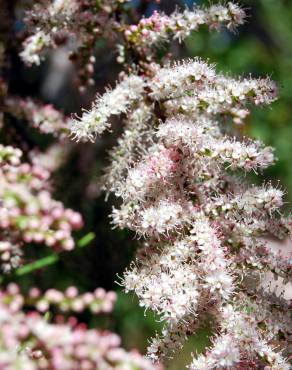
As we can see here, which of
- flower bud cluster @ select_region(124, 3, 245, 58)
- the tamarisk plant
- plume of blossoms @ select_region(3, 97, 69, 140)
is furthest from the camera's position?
plume of blossoms @ select_region(3, 97, 69, 140)

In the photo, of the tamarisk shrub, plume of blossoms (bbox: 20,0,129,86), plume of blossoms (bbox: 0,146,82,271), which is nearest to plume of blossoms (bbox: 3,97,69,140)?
plume of blossoms (bbox: 20,0,129,86)

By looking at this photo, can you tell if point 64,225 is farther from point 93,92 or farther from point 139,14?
point 93,92

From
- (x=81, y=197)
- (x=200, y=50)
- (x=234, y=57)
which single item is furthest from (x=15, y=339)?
(x=234, y=57)

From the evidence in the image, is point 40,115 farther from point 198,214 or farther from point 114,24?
point 198,214

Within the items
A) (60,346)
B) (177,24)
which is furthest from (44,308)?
Answer: (177,24)

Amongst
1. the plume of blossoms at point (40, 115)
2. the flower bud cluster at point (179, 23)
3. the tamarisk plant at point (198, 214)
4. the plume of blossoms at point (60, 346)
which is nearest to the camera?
the plume of blossoms at point (60, 346)

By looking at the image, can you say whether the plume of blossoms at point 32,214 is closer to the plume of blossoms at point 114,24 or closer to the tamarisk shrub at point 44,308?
the tamarisk shrub at point 44,308

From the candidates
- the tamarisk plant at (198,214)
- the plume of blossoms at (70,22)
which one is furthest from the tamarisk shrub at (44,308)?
the plume of blossoms at (70,22)

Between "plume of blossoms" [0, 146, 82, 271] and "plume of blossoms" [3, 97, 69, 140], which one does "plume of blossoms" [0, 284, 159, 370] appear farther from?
"plume of blossoms" [3, 97, 69, 140]
